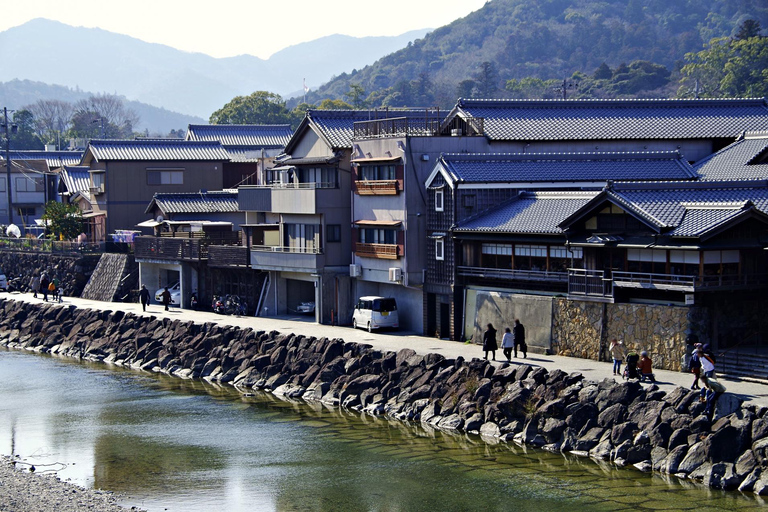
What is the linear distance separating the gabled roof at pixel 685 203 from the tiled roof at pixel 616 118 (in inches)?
440

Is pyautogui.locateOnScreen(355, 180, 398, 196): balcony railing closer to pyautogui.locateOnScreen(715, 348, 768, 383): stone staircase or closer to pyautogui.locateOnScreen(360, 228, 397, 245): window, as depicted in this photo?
pyautogui.locateOnScreen(360, 228, 397, 245): window

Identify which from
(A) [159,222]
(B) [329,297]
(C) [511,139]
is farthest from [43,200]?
(C) [511,139]

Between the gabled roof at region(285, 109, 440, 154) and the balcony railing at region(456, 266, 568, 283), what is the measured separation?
1077 centimetres

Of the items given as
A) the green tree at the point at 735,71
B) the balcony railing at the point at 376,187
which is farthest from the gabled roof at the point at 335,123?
the green tree at the point at 735,71

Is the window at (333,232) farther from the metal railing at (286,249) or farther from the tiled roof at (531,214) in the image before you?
the tiled roof at (531,214)

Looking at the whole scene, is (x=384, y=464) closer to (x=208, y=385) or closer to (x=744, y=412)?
(x=744, y=412)

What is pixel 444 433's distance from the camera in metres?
31.6

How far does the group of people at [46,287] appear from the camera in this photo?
61.8 metres

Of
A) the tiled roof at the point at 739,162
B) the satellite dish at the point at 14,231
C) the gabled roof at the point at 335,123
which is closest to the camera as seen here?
the tiled roof at the point at 739,162

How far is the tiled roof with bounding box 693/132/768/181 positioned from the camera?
133 ft

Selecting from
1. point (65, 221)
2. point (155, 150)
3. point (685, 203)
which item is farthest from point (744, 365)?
point (65, 221)

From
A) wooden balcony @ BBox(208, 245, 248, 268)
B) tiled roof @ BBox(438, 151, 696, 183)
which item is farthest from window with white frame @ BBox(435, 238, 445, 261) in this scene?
wooden balcony @ BBox(208, 245, 248, 268)

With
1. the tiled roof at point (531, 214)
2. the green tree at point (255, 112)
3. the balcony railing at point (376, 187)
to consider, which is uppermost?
the green tree at point (255, 112)

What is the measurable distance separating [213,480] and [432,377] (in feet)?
29.9
